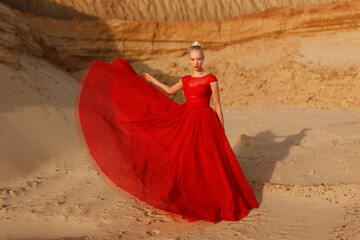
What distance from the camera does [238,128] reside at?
297 inches

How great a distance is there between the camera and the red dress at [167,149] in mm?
2979

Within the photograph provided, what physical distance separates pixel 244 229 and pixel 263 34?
11.1 m

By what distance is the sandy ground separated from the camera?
276cm

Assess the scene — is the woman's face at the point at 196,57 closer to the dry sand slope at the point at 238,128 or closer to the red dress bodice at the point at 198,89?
the red dress bodice at the point at 198,89

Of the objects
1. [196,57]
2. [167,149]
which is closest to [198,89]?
[196,57]

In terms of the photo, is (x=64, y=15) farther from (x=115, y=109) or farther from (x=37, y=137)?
(x=115, y=109)

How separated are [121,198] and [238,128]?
4.53m

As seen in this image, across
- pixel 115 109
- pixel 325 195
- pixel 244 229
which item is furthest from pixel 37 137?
pixel 325 195

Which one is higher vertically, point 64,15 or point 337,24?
point 337,24

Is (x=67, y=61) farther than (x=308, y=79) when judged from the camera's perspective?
Yes

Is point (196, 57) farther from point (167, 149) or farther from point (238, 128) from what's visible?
point (238, 128)

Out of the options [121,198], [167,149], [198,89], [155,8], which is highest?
[155,8]

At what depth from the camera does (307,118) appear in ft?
27.7

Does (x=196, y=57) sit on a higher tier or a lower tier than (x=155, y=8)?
lower
